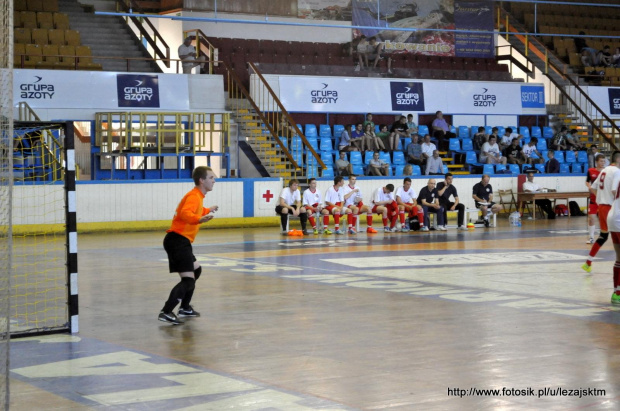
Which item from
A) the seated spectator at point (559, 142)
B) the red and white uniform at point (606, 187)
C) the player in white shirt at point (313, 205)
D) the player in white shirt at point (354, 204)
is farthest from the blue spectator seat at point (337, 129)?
the red and white uniform at point (606, 187)

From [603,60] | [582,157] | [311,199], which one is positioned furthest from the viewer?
[603,60]

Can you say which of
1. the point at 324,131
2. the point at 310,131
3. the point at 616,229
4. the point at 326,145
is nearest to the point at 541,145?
the point at 324,131

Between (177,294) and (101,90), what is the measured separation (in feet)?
64.8

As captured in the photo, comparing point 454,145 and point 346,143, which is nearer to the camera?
point 346,143

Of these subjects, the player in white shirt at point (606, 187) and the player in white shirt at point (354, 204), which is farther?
the player in white shirt at point (354, 204)

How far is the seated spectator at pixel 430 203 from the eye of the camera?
25859 mm

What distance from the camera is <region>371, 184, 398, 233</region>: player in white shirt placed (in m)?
25.6

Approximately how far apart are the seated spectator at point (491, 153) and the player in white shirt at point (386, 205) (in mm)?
8560

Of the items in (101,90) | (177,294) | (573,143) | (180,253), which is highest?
(101,90)

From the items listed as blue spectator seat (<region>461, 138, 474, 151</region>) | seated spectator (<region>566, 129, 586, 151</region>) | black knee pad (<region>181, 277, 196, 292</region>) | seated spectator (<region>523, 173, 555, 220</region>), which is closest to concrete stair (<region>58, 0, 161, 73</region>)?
blue spectator seat (<region>461, 138, 474, 151</region>)

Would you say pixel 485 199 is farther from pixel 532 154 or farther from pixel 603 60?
pixel 603 60

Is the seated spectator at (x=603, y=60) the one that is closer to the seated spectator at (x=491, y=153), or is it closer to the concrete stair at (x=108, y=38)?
the seated spectator at (x=491, y=153)

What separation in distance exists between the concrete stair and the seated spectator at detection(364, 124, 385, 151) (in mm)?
7510

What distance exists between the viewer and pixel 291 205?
82.2ft
